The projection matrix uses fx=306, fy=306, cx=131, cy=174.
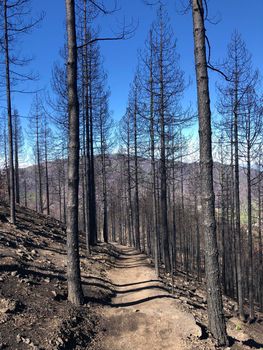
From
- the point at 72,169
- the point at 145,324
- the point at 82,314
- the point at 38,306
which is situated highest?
the point at 72,169

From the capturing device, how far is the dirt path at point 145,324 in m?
5.80

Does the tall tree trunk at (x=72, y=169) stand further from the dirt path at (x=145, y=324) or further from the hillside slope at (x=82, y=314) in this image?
the dirt path at (x=145, y=324)

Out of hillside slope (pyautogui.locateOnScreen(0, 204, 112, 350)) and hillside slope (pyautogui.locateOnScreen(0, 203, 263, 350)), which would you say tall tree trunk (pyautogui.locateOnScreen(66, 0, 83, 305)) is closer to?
hillside slope (pyautogui.locateOnScreen(0, 204, 112, 350))

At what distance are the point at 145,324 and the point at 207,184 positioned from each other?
341 cm

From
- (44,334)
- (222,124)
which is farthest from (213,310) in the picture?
(222,124)

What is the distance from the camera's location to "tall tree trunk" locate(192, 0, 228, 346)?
5.54 m

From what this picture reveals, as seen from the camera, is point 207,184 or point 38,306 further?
point 38,306

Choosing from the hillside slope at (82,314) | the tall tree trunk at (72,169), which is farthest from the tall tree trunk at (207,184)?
the tall tree trunk at (72,169)

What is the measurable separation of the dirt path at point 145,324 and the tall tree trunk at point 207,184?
0.80 m

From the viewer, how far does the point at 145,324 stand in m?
6.63

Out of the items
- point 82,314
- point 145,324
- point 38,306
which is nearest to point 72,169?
point 38,306

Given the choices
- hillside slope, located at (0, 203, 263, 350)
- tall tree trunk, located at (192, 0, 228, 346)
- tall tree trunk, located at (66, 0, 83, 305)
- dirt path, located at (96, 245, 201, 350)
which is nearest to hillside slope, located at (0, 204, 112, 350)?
hillside slope, located at (0, 203, 263, 350)

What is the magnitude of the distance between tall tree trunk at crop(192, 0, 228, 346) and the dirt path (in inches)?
31.5

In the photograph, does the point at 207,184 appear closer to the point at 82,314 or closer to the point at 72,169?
the point at 72,169
